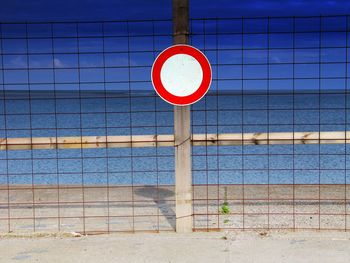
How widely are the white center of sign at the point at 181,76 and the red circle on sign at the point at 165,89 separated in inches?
1.2

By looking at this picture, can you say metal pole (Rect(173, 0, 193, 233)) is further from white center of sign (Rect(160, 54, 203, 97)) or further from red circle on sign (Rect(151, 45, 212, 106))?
white center of sign (Rect(160, 54, 203, 97))

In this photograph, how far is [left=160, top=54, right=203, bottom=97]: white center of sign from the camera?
6.21m

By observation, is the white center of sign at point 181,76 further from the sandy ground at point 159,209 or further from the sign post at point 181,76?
the sandy ground at point 159,209

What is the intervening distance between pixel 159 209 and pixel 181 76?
2.41 meters

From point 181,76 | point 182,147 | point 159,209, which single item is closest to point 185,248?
point 182,147

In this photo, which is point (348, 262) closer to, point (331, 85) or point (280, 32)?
point (280, 32)

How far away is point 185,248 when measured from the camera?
5.90 m

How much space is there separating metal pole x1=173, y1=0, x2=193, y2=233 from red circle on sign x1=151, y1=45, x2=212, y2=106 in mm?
82

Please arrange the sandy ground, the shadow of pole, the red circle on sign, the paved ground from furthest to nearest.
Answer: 1. the shadow of pole
2. the sandy ground
3. the red circle on sign
4. the paved ground

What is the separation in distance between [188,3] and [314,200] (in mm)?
3910

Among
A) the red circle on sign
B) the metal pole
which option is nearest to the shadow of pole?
the metal pole

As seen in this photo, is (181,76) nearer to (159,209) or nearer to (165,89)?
(165,89)

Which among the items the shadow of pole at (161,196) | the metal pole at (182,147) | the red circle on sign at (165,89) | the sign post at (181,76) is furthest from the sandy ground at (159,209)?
the red circle on sign at (165,89)

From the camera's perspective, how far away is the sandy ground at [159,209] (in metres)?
7.04
